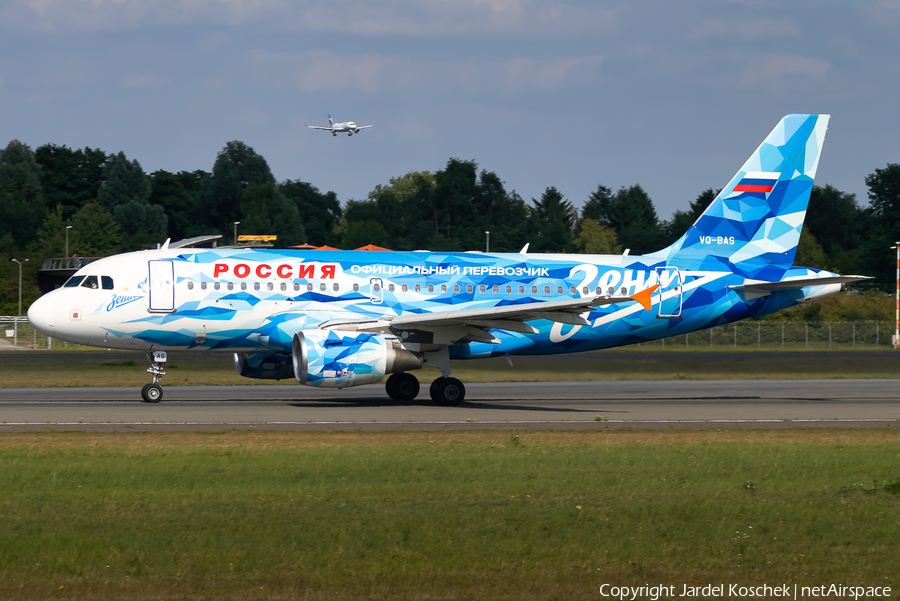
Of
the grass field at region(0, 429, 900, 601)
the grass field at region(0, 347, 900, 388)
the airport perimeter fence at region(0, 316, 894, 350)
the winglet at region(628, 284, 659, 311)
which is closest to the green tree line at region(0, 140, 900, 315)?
the airport perimeter fence at region(0, 316, 894, 350)

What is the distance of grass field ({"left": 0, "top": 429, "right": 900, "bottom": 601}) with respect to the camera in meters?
8.34

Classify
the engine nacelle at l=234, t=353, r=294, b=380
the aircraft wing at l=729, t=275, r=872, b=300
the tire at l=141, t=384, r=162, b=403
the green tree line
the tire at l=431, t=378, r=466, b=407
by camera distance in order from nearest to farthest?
the tire at l=141, t=384, r=162, b=403 → the tire at l=431, t=378, r=466, b=407 → the engine nacelle at l=234, t=353, r=294, b=380 → the aircraft wing at l=729, t=275, r=872, b=300 → the green tree line

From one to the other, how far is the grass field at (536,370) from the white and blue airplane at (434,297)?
613 cm

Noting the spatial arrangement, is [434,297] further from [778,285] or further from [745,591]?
[745,591]

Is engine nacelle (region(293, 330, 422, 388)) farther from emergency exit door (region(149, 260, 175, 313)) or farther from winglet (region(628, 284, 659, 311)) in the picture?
winglet (region(628, 284, 659, 311))

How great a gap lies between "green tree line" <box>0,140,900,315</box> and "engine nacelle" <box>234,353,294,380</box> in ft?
269

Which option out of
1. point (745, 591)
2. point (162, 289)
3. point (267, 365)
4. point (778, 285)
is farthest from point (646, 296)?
point (745, 591)

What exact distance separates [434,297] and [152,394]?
8.37 meters

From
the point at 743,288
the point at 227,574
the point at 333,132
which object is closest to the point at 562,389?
the point at 743,288

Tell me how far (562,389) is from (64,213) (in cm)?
11673

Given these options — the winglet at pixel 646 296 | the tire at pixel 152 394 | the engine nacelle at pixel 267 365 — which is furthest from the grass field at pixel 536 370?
the tire at pixel 152 394

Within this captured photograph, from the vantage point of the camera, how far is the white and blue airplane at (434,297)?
25953 millimetres

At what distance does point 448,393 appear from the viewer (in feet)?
88.4

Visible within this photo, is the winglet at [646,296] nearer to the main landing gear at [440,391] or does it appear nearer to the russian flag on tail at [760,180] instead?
the russian flag on tail at [760,180]
